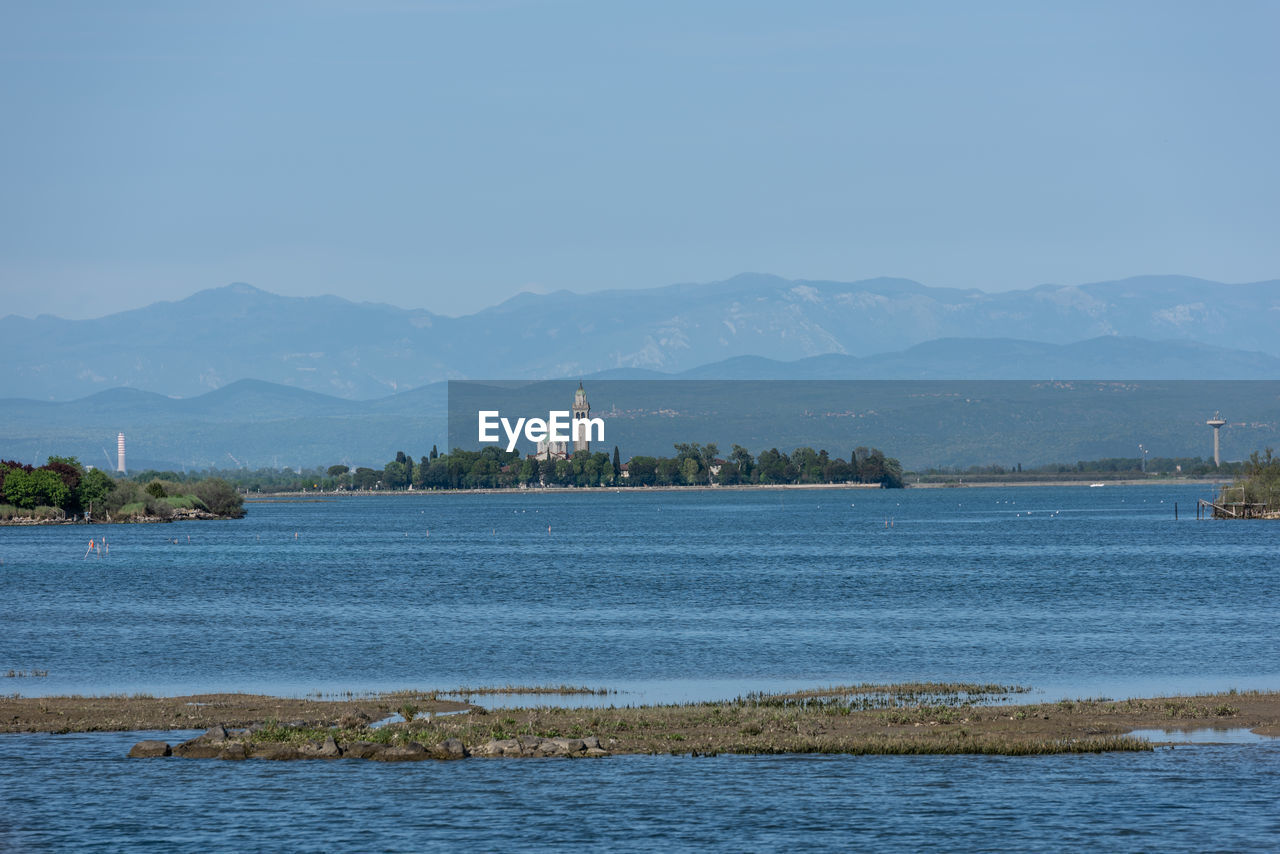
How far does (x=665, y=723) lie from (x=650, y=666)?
14.5 metres

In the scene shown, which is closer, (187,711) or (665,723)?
(665,723)

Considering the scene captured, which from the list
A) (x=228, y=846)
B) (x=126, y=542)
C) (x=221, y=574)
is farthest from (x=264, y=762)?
(x=126, y=542)

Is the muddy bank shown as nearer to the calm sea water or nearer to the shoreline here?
the shoreline

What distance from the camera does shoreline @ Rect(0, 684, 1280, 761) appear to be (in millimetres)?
37969

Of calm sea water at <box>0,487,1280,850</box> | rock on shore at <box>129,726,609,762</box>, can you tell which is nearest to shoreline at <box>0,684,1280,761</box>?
rock on shore at <box>129,726,609,762</box>

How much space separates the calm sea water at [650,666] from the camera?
3164 cm

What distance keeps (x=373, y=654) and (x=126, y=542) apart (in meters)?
112

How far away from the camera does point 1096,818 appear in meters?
31.8

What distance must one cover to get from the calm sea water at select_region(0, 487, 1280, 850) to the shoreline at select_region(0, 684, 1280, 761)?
1055mm

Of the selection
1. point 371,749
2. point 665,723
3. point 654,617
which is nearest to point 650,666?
point 665,723

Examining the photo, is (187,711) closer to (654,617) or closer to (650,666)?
(650,666)

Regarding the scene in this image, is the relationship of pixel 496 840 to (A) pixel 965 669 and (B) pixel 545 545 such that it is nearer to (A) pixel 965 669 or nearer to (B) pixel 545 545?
(A) pixel 965 669

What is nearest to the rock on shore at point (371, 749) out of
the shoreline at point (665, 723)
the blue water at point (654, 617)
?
the shoreline at point (665, 723)

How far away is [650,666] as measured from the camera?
55.2m
